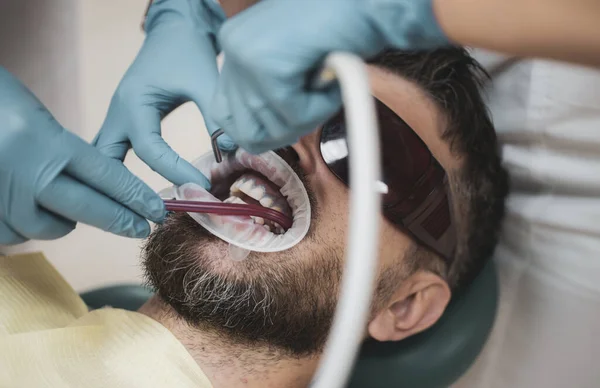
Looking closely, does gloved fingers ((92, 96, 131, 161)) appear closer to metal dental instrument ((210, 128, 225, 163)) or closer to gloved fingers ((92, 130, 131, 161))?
gloved fingers ((92, 130, 131, 161))

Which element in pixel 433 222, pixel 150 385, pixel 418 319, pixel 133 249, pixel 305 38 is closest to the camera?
pixel 305 38

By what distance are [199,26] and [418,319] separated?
3.02 feet

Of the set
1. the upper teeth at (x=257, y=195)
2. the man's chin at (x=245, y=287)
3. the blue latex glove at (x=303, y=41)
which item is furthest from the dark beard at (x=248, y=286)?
the blue latex glove at (x=303, y=41)

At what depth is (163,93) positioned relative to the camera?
1290mm

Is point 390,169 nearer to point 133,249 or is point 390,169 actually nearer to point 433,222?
point 433,222

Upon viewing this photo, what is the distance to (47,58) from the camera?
1.99 metres

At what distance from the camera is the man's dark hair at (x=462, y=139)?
127 centimetres

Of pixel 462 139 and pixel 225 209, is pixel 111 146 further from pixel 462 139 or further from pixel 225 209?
pixel 462 139

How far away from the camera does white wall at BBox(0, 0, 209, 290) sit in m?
1.89

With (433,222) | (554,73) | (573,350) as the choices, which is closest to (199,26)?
(433,222)

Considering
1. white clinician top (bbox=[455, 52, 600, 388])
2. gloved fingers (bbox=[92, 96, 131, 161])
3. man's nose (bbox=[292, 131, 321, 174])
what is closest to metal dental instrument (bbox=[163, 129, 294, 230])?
man's nose (bbox=[292, 131, 321, 174])

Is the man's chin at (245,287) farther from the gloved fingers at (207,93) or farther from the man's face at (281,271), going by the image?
the gloved fingers at (207,93)

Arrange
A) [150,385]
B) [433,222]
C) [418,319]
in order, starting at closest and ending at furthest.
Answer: [150,385], [433,222], [418,319]

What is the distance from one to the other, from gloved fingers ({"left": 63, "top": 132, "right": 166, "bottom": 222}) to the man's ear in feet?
1.86
